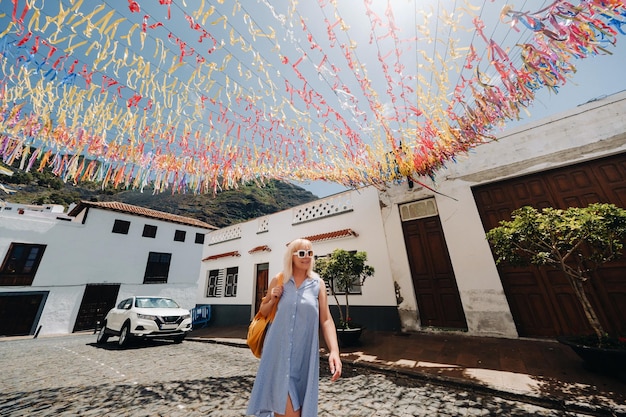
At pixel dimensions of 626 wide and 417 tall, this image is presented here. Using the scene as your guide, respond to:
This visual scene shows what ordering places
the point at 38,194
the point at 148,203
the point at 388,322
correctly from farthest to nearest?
the point at 148,203 → the point at 38,194 → the point at 388,322

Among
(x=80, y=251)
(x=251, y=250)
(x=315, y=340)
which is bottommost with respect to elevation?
(x=315, y=340)

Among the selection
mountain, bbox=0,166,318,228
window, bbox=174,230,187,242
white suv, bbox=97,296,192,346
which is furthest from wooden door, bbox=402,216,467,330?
mountain, bbox=0,166,318,228

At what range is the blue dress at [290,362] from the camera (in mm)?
1734

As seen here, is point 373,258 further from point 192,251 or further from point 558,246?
point 192,251

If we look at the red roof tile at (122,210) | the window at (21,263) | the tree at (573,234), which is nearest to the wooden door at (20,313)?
the window at (21,263)

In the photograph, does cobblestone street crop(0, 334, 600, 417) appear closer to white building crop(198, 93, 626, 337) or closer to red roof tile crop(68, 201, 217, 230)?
white building crop(198, 93, 626, 337)

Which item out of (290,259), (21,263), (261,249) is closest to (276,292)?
(290,259)

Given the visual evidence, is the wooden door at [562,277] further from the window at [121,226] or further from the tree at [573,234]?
the window at [121,226]

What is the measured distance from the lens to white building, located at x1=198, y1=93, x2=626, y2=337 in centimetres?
559

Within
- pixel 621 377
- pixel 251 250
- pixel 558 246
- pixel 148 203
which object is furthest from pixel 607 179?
pixel 148 203

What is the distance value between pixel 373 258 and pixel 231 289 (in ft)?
28.3

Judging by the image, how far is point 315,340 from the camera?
6.46 ft

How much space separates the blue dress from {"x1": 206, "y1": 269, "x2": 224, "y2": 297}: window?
513 inches

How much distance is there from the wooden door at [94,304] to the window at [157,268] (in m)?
2.12
